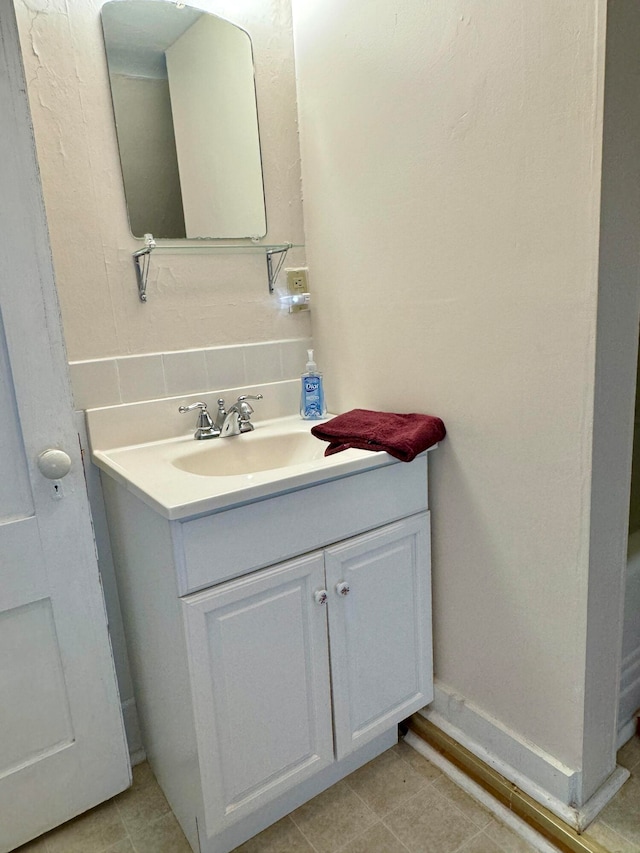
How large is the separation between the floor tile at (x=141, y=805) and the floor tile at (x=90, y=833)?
2 centimetres

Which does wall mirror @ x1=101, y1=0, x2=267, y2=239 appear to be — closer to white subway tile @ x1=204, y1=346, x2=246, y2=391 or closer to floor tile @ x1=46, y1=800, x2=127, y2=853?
white subway tile @ x1=204, y1=346, x2=246, y2=391

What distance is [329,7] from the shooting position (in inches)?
55.1

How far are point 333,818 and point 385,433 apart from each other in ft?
3.00

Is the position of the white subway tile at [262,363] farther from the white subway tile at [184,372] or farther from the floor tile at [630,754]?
the floor tile at [630,754]

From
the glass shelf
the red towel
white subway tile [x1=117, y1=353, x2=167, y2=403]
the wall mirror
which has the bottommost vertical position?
the red towel

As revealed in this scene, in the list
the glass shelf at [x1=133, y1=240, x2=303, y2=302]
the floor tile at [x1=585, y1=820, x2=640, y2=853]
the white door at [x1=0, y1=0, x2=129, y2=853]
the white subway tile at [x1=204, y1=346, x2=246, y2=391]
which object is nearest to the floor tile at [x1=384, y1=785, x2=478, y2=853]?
the floor tile at [x1=585, y1=820, x2=640, y2=853]

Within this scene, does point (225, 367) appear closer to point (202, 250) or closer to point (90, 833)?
point (202, 250)

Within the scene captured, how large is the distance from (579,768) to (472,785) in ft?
0.95

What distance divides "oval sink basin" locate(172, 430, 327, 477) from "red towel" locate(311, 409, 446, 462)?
0.25ft

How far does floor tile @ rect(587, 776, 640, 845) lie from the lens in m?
1.16

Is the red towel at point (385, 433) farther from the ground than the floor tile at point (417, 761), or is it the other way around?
the red towel at point (385, 433)

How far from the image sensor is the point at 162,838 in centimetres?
125

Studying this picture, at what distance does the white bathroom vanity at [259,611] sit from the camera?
3.44 ft

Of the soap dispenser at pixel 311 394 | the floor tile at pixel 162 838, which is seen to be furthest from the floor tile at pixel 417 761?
the soap dispenser at pixel 311 394
